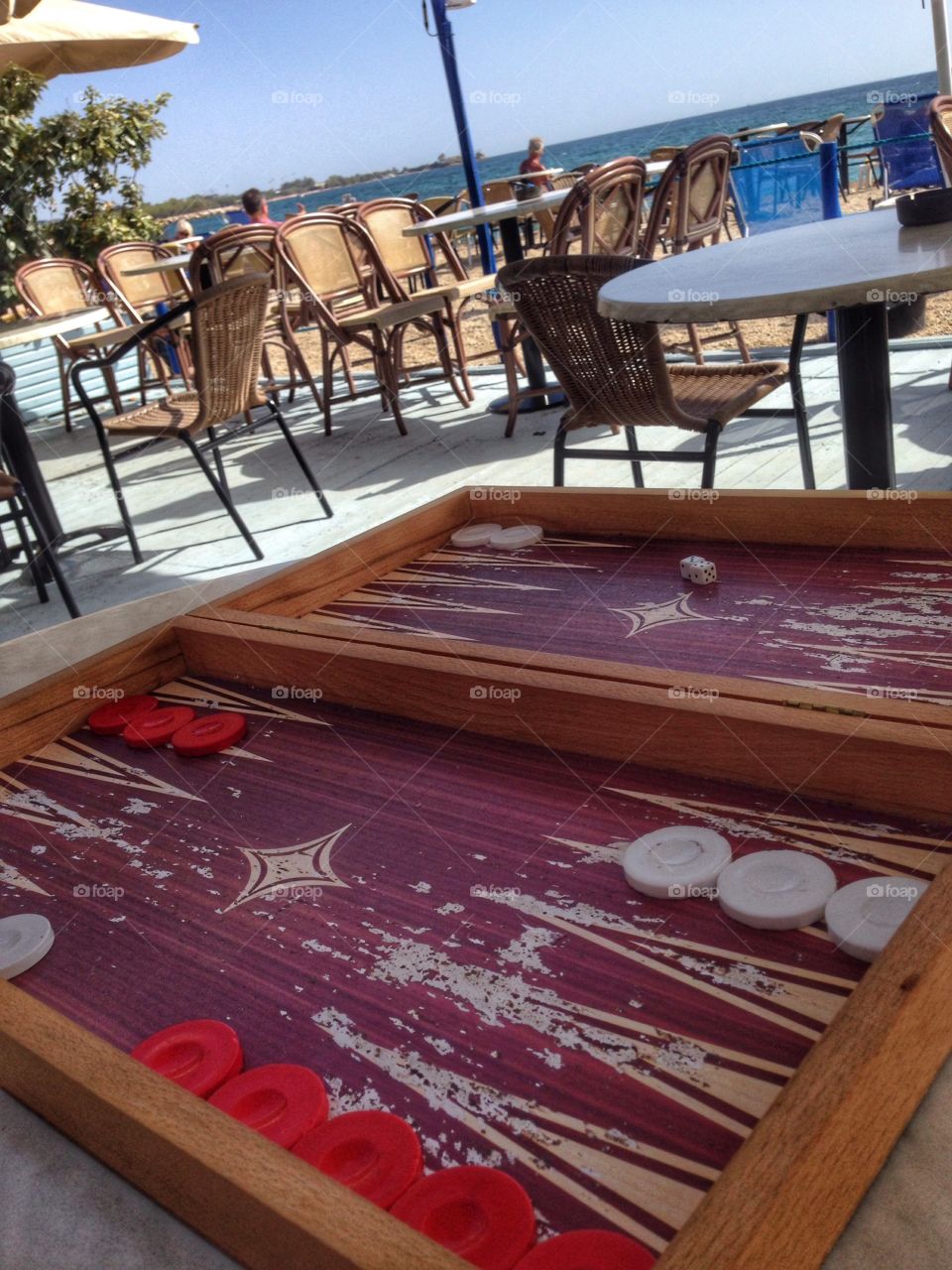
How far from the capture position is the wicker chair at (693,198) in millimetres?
4398

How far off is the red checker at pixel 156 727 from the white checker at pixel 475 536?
62 cm

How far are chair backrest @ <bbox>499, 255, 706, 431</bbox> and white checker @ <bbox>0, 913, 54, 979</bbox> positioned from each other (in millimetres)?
2083

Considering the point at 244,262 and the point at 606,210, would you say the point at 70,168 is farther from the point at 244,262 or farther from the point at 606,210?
the point at 606,210

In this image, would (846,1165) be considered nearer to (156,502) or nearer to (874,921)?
(874,921)

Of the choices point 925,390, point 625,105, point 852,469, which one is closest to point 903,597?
point 852,469

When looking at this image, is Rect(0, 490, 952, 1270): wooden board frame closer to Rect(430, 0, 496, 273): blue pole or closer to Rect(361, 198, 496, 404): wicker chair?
Rect(361, 198, 496, 404): wicker chair

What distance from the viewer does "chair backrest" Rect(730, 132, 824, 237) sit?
4.87 meters

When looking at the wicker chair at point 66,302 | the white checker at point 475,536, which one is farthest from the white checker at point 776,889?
the wicker chair at point 66,302

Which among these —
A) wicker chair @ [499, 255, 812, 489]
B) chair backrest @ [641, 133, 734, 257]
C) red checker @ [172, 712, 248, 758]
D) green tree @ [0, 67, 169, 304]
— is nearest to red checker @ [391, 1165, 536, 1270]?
red checker @ [172, 712, 248, 758]

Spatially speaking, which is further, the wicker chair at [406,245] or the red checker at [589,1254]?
the wicker chair at [406,245]

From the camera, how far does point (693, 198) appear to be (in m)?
4.70

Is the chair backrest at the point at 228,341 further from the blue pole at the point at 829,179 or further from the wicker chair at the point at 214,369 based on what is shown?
the blue pole at the point at 829,179

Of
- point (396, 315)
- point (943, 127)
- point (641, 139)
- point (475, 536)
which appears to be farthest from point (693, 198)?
point (641, 139)

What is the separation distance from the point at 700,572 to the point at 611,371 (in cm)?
149
